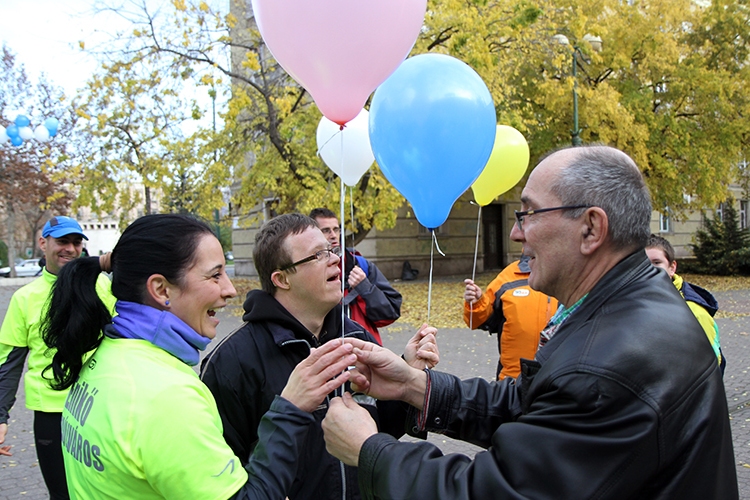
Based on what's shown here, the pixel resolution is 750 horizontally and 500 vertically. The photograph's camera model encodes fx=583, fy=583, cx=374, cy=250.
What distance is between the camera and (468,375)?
325 inches

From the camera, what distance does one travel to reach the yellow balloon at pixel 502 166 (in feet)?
15.6

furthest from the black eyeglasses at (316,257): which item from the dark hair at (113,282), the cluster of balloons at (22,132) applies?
the cluster of balloons at (22,132)

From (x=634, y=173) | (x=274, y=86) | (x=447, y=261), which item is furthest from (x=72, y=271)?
(x=447, y=261)

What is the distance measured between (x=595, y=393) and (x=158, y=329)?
1245mm

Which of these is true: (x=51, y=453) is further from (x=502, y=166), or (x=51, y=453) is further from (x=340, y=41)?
(x=502, y=166)

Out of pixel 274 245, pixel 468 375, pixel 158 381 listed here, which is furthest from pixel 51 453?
pixel 468 375

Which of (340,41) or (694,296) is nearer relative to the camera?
(340,41)

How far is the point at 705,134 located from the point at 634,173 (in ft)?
56.8

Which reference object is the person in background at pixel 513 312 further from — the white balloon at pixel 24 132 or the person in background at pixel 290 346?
the white balloon at pixel 24 132

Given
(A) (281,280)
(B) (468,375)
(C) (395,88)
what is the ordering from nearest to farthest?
(A) (281,280)
(C) (395,88)
(B) (468,375)

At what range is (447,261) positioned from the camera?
73.2 ft

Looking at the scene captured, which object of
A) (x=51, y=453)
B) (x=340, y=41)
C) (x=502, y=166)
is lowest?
(x=51, y=453)

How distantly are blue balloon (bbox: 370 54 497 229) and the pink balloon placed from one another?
1.56 feet

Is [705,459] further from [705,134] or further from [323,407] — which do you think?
[705,134]
